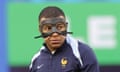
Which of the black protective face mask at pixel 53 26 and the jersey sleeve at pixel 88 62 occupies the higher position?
the black protective face mask at pixel 53 26

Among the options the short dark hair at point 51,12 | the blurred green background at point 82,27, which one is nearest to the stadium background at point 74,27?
the blurred green background at point 82,27

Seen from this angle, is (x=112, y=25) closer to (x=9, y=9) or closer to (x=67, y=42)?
(x=9, y=9)

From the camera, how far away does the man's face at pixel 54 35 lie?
9.94 ft

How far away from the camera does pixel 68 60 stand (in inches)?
120

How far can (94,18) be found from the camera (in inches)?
241

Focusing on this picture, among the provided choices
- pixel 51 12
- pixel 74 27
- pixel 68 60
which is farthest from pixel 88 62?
pixel 74 27

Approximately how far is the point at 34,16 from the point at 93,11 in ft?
2.01

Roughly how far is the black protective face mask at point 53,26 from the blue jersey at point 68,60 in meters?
0.08

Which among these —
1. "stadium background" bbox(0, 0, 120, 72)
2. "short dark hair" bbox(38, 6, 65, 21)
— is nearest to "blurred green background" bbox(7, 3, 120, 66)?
"stadium background" bbox(0, 0, 120, 72)

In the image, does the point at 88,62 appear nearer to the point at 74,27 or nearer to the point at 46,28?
Result: the point at 46,28

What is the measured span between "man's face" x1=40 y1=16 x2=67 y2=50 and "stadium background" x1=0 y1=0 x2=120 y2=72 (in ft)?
9.77

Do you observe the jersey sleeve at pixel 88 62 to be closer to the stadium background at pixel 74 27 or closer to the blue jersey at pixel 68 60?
the blue jersey at pixel 68 60

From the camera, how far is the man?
3020 mm

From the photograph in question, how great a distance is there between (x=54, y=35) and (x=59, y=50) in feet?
0.31
